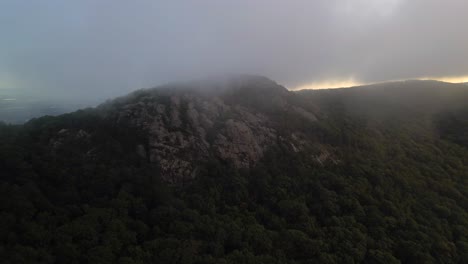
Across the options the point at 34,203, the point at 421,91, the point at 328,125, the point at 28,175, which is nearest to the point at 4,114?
the point at 28,175

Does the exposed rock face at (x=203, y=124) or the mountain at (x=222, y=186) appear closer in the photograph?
the mountain at (x=222, y=186)

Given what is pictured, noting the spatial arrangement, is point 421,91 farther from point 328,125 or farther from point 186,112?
point 186,112

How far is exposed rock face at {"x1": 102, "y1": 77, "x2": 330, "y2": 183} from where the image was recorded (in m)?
51.2

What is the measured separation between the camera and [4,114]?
63.6m

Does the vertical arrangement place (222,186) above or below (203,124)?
below

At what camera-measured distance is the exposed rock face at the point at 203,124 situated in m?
51.2

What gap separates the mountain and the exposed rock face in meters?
0.28

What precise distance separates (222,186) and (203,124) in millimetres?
15963

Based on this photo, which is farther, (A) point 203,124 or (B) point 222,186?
(A) point 203,124

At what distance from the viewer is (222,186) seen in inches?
1927

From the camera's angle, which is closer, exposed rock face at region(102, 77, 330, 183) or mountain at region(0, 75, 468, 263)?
mountain at region(0, 75, 468, 263)

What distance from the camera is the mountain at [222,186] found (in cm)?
3547

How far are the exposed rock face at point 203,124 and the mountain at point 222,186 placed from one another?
279 millimetres

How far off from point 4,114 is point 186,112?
135 feet
